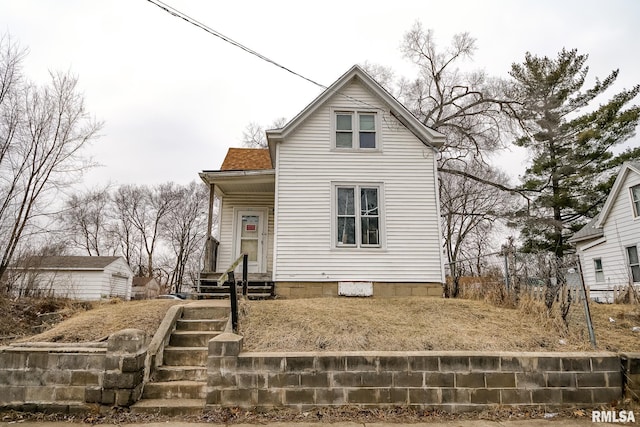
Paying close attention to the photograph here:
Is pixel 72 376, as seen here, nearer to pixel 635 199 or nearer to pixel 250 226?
pixel 250 226

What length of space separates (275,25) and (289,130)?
3.07 metres

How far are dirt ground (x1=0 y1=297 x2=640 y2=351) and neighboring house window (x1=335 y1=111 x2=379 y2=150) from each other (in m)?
4.94

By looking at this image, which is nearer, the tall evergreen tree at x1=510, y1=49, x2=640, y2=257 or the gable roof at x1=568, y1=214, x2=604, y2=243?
the gable roof at x1=568, y1=214, x2=604, y2=243

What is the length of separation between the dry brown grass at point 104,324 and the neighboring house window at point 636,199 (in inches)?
684

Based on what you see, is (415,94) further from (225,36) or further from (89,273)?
(89,273)

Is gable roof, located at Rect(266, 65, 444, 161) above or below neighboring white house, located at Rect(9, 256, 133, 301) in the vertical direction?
above

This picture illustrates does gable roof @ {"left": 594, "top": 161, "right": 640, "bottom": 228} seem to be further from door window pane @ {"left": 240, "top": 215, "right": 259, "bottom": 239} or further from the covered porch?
door window pane @ {"left": 240, "top": 215, "right": 259, "bottom": 239}

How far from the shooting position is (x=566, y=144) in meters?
25.4

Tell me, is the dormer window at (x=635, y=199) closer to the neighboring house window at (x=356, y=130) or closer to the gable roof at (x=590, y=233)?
the gable roof at (x=590, y=233)

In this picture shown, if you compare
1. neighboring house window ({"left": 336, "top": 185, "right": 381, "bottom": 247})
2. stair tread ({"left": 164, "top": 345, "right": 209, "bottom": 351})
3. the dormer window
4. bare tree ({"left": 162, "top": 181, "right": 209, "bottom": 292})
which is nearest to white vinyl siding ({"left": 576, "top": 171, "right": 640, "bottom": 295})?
the dormer window

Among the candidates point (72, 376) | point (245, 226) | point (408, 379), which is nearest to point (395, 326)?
point (408, 379)

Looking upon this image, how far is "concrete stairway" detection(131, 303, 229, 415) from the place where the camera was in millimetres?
4895

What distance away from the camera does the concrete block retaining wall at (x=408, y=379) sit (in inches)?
199

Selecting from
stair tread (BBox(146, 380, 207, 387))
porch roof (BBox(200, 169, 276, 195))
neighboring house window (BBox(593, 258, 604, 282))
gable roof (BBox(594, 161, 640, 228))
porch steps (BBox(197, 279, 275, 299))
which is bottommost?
stair tread (BBox(146, 380, 207, 387))
